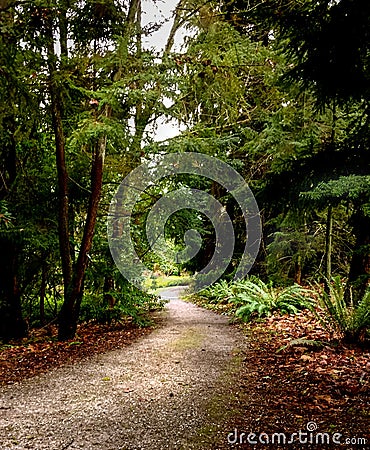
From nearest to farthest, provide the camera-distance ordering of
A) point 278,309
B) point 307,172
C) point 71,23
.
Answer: point 307,172 → point 71,23 → point 278,309

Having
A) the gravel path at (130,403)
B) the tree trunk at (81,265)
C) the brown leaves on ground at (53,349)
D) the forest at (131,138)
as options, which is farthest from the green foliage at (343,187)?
the tree trunk at (81,265)

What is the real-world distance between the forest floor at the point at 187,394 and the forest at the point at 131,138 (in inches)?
42.4

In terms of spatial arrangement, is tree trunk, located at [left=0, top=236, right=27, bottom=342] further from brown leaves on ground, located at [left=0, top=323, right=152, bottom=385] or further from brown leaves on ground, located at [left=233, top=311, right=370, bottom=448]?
brown leaves on ground, located at [left=233, top=311, right=370, bottom=448]

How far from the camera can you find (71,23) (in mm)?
6453

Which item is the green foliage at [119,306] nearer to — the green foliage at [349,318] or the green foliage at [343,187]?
the green foliage at [349,318]

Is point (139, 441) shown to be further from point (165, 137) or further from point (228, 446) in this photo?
point (165, 137)

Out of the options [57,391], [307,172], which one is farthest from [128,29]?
[57,391]

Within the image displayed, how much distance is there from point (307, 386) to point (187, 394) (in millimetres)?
1127

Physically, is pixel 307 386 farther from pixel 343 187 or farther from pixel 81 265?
pixel 81 265

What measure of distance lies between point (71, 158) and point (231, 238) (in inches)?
276

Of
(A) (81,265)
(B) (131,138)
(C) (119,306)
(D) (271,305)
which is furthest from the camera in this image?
(D) (271,305)

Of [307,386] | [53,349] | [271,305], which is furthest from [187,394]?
[271,305]

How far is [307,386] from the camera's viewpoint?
3549 millimetres

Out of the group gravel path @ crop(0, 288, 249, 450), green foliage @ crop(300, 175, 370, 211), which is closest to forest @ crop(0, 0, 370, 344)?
green foliage @ crop(300, 175, 370, 211)
